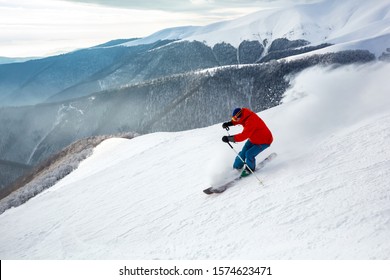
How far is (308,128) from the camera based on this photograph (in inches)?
497

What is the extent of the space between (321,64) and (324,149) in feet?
504

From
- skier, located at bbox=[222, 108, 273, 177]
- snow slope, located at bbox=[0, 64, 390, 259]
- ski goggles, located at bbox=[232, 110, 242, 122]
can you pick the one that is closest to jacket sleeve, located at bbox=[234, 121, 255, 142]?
skier, located at bbox=[222, 108, 273, 177]

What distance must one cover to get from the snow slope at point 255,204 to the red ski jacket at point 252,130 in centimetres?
97

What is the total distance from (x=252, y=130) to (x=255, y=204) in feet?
7.78

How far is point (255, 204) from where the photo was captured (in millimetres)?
8539

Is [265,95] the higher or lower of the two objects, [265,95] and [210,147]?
the lower

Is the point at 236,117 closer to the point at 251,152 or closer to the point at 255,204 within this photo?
the point at 251,152

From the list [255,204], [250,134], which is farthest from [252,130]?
[255,204]

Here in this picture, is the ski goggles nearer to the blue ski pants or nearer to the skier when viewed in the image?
the skier

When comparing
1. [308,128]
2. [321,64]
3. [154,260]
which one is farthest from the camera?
[321,64]

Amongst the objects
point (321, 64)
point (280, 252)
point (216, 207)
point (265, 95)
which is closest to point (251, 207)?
point (216, 207)

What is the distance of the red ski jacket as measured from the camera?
33.0ft

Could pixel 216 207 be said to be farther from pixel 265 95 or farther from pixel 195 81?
pixel 195 81

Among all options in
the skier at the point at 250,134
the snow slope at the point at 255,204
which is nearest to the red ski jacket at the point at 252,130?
the skier at the point at 250,134
